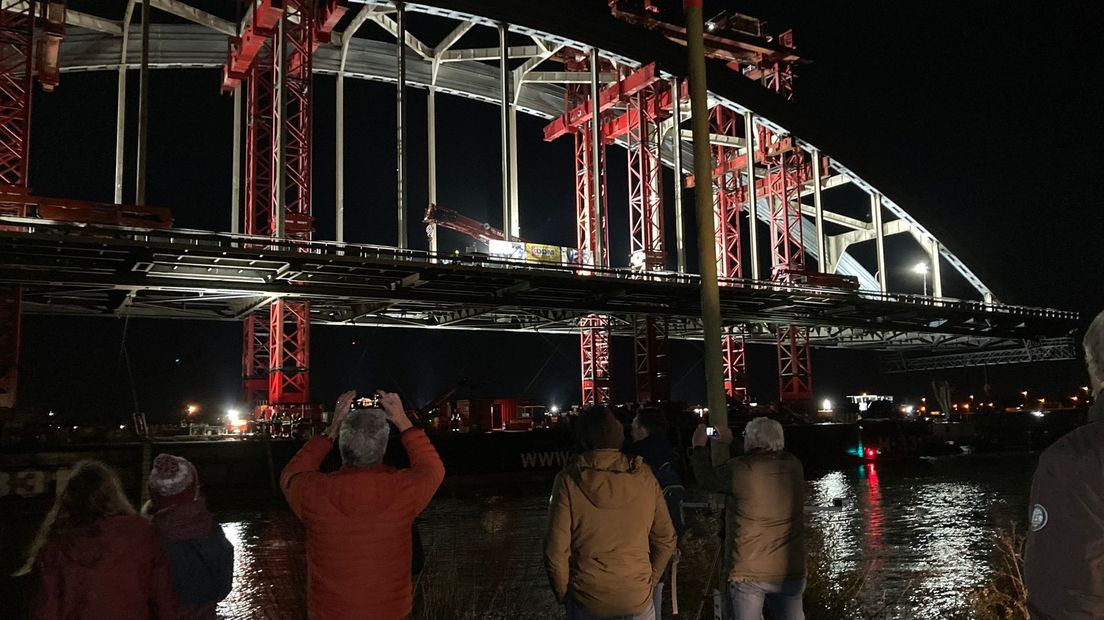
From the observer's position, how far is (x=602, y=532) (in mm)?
4223

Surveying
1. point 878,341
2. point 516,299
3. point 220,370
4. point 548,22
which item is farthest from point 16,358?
point 878,341

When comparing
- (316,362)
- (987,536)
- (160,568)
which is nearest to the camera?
(160,568)

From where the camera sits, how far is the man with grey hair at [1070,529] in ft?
7.45

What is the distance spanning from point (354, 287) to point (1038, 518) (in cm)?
3363

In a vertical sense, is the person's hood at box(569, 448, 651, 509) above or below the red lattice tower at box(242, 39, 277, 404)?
below

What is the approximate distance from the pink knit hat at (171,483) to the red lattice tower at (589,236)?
39.1 metres

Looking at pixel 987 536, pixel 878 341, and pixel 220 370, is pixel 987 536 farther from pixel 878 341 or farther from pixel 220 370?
pixel 220 370

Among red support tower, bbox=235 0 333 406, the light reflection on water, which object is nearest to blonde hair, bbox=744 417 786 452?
the light reflection on water

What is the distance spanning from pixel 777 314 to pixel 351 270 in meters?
25.5

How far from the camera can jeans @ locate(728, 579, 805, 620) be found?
500 centimetres

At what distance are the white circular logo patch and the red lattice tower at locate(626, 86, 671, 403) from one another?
131 feet

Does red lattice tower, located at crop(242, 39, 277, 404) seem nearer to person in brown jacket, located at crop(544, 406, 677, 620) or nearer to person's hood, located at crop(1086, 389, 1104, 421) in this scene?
person in brown jacket, located at crop(544, 406, 677, 620)

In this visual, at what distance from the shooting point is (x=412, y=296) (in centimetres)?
3553

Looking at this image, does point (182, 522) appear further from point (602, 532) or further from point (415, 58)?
point (415, 58)
